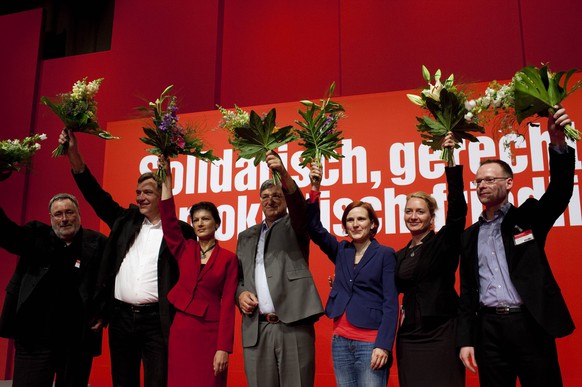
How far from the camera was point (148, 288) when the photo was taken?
9.70 feet

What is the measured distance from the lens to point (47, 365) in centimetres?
295

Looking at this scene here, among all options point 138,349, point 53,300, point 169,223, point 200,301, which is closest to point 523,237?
point 200,301

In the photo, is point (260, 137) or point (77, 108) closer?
point (260, 137)

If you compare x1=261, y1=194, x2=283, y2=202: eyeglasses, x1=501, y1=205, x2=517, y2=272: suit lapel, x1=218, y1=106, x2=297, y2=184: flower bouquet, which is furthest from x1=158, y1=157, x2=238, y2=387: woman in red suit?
x1=501, y1=205, x2=517, y2=272: suit lapel

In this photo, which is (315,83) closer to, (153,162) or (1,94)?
(153,162)

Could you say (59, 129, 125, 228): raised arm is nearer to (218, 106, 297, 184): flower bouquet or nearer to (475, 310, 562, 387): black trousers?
(218, 106, 297, 184): flower bouquet

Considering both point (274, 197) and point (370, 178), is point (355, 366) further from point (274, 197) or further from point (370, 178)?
point (370, 178)

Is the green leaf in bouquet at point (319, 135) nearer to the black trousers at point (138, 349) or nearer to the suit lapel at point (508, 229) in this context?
the suit lapel at point (508, 229)

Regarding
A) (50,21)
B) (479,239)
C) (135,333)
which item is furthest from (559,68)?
(50,21)

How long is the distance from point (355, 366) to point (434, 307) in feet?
1.50

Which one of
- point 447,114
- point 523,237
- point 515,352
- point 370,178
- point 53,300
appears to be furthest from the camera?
point 370,178

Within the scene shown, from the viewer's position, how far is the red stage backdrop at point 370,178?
3938mm

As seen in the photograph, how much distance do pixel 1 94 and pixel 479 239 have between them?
18.8 feet

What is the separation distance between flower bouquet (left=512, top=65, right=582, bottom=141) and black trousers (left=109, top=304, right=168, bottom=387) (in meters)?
2.07
